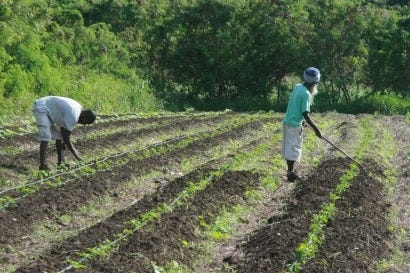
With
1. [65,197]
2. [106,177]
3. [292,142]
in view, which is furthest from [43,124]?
[292,142]

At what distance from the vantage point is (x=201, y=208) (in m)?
8.59

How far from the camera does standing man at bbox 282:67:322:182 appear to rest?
10070mm

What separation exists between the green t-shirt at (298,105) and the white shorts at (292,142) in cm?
10

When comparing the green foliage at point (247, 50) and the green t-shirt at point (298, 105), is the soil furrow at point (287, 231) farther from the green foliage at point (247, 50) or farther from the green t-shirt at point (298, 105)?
the green foliage at point (247, 50)

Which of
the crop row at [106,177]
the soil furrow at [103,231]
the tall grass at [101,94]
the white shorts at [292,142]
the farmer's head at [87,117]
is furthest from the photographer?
the tall grass at [101,94]

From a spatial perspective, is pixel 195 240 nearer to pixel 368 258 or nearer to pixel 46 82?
pixel 368 258

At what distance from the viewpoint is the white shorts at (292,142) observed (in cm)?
1037

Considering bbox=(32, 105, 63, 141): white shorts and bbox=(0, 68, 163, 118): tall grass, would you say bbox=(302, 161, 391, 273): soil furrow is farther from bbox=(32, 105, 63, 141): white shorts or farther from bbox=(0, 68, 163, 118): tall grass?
bbox=(0, 68, 163, 118): tall grass

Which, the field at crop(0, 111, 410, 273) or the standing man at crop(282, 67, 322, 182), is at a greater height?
the standing man at crop(282, 67, 322, 182)

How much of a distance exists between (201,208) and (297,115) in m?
2.47

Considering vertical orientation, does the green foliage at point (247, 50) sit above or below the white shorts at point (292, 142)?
below

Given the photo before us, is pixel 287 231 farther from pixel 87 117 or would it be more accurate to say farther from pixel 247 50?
pixel 247 50

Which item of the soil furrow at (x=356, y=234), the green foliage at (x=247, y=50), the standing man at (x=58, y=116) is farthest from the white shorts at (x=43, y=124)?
the green foliage at (x=247, y=50)

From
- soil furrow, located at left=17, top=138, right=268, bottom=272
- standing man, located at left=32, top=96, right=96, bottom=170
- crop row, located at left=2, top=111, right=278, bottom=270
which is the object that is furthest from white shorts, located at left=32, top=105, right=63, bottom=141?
soil furrow, located at left=17, top=138, right=268, bottom=272
